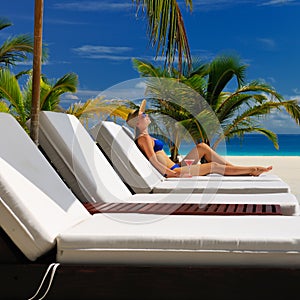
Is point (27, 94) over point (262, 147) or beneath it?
over

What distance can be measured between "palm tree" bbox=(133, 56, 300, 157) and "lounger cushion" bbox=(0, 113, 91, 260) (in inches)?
363

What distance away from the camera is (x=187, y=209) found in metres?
3.95

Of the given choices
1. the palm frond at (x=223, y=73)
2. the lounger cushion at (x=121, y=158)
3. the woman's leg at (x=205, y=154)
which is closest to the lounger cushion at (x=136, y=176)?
the lounger cushion at (x=121, y=158)

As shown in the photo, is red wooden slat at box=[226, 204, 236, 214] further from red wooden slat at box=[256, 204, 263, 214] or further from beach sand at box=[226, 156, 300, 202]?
beach sand at box=[226, 156, 300, 202]

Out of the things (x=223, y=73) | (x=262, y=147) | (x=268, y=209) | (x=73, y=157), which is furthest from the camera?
(x=262, y=147)

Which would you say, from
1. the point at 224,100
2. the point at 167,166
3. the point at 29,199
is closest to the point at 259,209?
the point at 29,199

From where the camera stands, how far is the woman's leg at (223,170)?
7133mm

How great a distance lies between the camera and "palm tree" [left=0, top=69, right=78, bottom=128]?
10.7 meters

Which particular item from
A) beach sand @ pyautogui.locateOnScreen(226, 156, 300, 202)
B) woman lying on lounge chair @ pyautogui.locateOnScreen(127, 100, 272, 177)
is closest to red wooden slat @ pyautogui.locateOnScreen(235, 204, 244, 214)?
woman lying on lounge chair @ pyautogui.locateOnScreen(127, 100, 272, 177)

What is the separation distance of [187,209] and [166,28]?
15.2 feet

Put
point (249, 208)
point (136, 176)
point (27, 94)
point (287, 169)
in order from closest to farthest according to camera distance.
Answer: point (249, 208) < point (136, 176) < point (27, 94) < point (287, 169)

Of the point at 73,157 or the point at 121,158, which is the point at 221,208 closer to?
the point at 73,157

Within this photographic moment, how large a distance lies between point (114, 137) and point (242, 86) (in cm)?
795

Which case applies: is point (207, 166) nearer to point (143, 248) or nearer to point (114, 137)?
point (114, 137)
